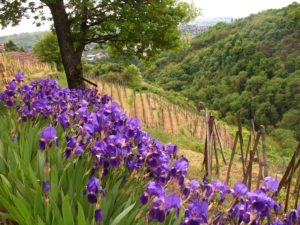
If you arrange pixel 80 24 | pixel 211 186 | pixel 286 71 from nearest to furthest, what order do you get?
pixel 211 186 < pixel 80 24 < pixel 286 71

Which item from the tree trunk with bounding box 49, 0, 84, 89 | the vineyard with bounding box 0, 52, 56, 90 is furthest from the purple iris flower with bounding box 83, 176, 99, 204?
the vineyard with bounding box 0, 52, 56, 90

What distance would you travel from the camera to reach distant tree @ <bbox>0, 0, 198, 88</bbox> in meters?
7.80

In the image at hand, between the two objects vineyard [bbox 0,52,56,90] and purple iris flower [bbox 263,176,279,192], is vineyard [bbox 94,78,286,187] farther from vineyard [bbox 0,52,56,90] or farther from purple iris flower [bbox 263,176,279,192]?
vineyard [bbox 0,52,56,90]

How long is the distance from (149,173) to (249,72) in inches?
2679

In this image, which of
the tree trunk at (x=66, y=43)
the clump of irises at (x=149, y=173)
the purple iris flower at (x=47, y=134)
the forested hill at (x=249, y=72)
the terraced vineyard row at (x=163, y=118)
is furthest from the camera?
the forested hill at (x=249, y=72)

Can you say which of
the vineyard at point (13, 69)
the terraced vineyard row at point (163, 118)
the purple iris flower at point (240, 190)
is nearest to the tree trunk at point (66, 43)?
the terraced vineyard row at point (163, 118)

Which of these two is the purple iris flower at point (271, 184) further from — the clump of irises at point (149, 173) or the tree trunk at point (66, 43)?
the tree trunk at point (66, 43)

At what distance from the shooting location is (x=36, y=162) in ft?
8.45

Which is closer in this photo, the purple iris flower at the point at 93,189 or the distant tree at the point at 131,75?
the purple iris flower at the point at 93,189

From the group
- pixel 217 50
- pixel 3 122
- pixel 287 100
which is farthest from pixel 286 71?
pixel 3 122

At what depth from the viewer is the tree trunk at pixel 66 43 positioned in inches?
304

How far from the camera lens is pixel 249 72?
2601 inches

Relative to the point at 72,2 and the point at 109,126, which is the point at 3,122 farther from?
the point at 72,2

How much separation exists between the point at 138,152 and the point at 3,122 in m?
2.16
